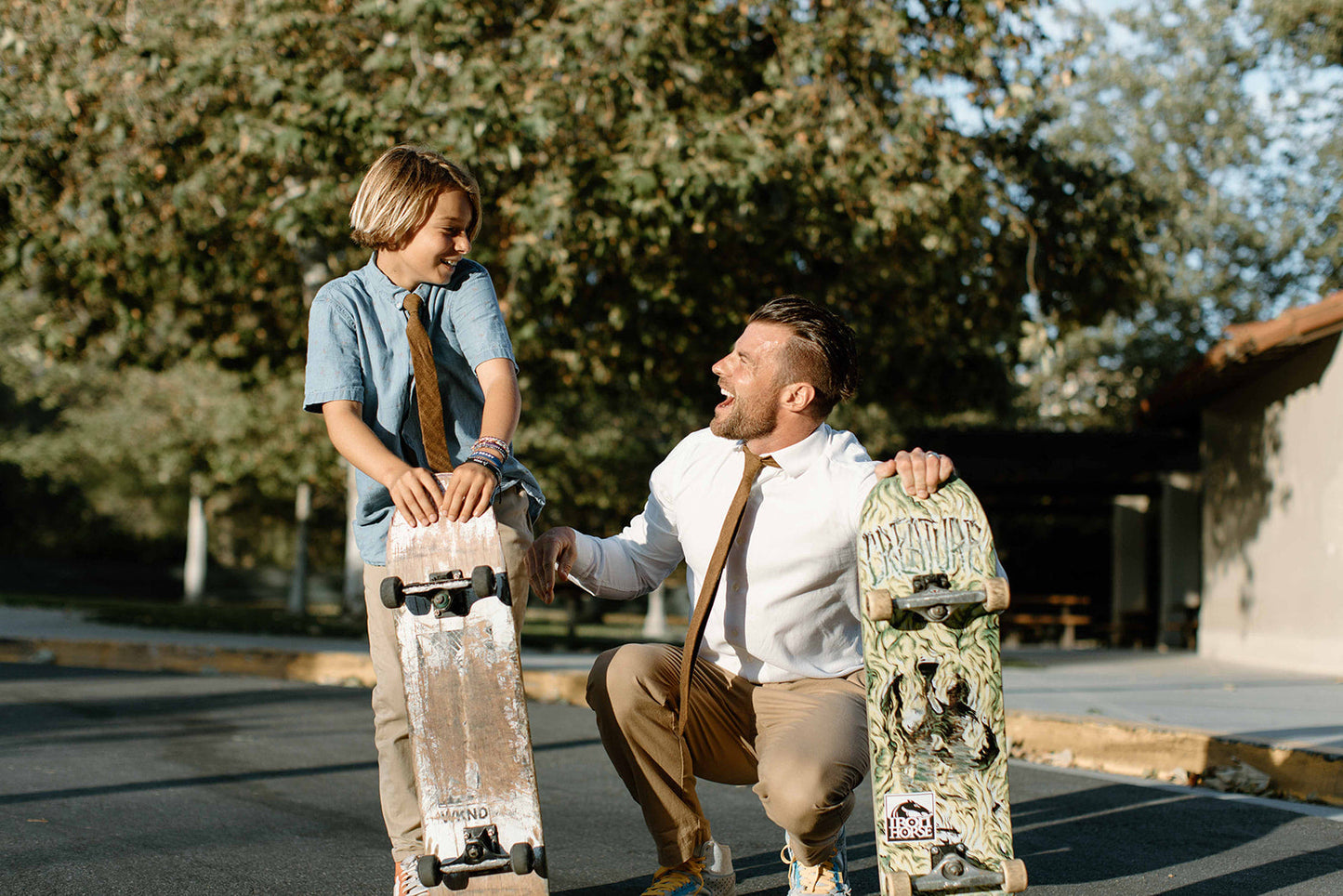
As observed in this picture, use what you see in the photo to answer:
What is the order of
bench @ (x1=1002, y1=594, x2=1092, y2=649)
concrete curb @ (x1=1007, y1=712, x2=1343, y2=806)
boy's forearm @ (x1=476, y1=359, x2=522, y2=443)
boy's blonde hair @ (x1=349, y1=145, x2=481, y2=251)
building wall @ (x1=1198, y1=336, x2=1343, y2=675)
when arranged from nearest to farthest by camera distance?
1. boy's forearm @ (x1=476, y1=359, x2=522, y2=443)
2. boy's blonde hair @ (x1=349, y1=145, x2=481, y2=251)
3. concrete curb @ (x1=1007, y1=712, x2=1343, y2=806)
4. building wall @ (x1=1198, y1=336, x2=1343, y2=675)
5. bench @ (x1=1002, y1=594, x2=1092, y2=649)

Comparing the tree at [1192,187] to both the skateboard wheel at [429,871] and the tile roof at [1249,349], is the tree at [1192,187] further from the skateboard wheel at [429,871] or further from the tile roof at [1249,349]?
the skateboard wheel at [429,871]

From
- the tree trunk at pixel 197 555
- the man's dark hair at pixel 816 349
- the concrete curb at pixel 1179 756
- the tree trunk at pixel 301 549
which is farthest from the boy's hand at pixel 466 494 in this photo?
the tree trunk at pixel 197 555

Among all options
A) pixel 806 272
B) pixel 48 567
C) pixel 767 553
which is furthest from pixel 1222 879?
pixel 48 567

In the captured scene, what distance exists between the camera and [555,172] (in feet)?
28.6

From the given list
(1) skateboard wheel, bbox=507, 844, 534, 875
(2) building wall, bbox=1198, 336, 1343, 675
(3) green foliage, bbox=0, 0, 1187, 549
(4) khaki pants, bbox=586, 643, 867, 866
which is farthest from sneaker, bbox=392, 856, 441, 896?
(2) building wall, bbox=1198, 336, 1343, 675

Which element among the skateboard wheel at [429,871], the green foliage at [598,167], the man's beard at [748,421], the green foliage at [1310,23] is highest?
the green foliage at [1310,23]

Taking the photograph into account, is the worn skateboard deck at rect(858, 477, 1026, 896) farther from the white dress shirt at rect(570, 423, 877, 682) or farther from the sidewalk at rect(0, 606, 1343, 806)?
the sidewalk at rect(0, 606, 1343, 806)

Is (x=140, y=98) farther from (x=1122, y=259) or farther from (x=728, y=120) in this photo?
(x=1122, y=259)

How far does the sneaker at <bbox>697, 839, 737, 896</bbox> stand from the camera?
9.28 feet

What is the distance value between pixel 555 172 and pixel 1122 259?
595 cm

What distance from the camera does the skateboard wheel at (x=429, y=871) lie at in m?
2.47

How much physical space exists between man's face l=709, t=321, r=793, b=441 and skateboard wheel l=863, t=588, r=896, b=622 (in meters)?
0.59

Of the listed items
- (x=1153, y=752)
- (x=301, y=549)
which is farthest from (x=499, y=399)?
Answer: (x=301, y=549)

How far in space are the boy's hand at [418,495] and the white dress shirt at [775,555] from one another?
0.51m
